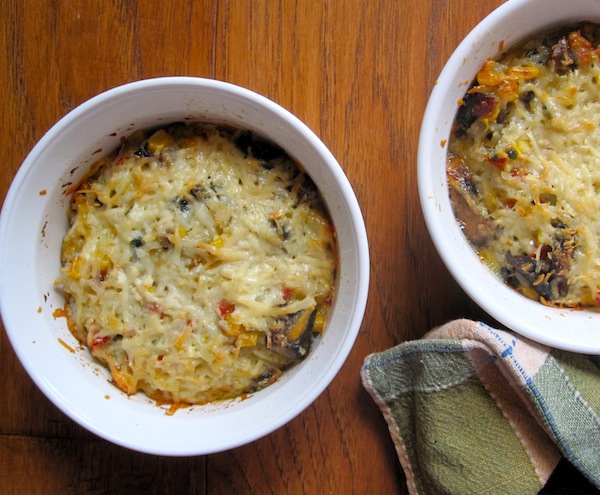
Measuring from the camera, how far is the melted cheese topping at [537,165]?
1489mm

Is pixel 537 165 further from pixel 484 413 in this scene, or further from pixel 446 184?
pixel 484 413

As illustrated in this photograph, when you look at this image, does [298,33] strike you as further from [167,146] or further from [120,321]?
[120,321]

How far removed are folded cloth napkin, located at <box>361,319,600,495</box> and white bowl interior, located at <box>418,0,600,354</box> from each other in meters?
0.07

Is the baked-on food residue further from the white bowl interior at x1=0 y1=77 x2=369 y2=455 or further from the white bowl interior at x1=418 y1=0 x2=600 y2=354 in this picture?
the white bowl interior at x1=418 y1=0 x2=600 y2=354

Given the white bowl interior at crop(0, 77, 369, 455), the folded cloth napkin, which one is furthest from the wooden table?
the white bowl interior at crop(0, 77, 369, 455)

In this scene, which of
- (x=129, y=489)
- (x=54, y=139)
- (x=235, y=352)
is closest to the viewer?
(x=54, y=139)

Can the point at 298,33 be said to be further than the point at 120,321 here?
Yes

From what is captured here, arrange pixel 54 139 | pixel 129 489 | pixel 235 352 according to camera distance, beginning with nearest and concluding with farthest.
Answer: pixel 54 139 < pixel 235 352 < pixel 129 489

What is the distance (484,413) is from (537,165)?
0.64 metres

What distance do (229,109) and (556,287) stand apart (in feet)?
3.00

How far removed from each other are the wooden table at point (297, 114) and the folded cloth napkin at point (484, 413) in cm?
11

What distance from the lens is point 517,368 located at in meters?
1.47

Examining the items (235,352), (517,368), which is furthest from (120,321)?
(517,368)

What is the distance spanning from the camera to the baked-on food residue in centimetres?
143
